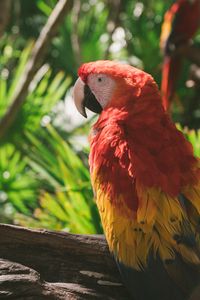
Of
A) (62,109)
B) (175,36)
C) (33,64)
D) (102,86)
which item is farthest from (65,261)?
(175,36)

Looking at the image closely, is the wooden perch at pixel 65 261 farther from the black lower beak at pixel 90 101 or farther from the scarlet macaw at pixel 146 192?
the black lower beak at pixel 90 101

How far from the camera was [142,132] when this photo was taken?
0.93 metres

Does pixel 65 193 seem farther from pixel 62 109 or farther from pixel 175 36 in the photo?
pixel 175 36

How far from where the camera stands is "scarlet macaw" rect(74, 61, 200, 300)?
2.77ft

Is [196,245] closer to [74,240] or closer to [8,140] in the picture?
[74,240]

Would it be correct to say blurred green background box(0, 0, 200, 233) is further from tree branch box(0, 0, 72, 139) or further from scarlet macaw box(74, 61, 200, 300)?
scarlet macaw box(74, 61, 200, 300)

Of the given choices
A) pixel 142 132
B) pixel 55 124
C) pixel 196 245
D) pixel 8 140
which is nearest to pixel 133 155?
pixel 142 132

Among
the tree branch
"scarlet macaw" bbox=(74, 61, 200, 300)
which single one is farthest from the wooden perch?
the tree branch

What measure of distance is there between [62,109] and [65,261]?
1.25 metres

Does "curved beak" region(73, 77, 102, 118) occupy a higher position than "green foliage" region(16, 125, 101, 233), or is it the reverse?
"curved beak" region(73, 77, 102, 118)

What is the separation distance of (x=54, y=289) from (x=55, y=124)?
1.24 meters

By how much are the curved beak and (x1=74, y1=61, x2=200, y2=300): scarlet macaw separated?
12 centimetres

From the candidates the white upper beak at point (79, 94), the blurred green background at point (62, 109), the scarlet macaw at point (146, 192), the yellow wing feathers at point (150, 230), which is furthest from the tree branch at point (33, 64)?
the yellow wing feathers at point (150, 230)

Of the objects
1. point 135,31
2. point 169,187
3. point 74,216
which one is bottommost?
point 74,216
